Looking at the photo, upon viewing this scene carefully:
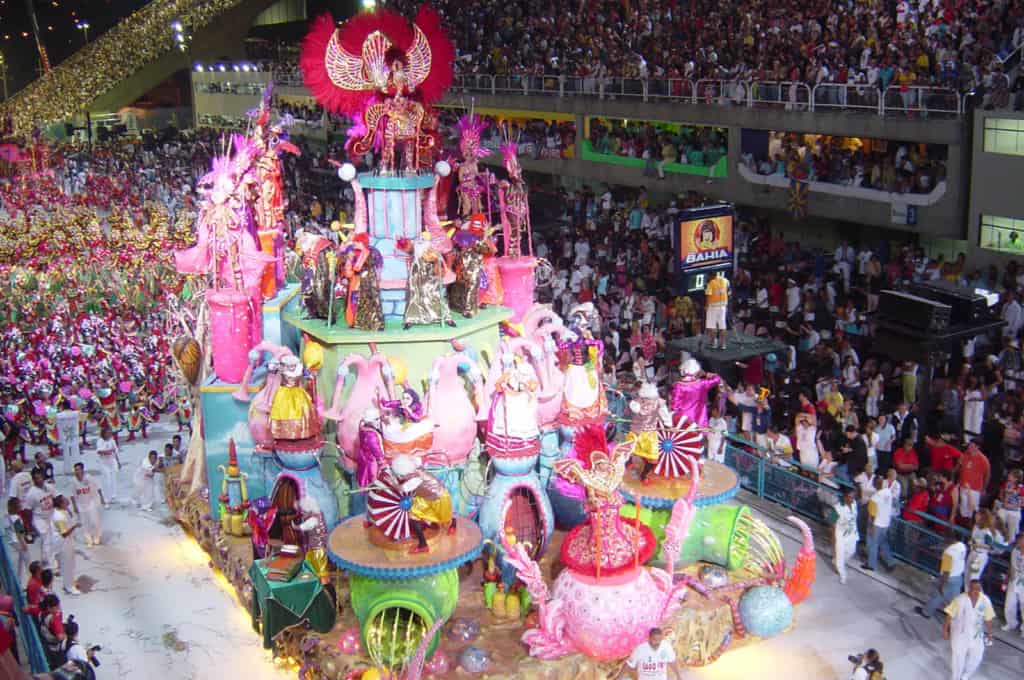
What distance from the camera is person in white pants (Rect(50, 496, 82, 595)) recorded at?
1277 cm

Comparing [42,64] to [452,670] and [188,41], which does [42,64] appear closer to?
[188,41]

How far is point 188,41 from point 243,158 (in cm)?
3477

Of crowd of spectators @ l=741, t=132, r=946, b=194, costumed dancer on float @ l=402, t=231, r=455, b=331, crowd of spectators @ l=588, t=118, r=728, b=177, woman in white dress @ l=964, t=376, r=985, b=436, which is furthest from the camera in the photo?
crowd of spectators @ l=588, t=118, r=728, b=177

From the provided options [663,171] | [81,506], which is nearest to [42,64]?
[663,171]

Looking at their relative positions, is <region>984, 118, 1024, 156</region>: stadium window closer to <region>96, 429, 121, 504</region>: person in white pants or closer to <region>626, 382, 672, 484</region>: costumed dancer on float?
<region>626, 382, 672, 484</region>: costumed dancer on float

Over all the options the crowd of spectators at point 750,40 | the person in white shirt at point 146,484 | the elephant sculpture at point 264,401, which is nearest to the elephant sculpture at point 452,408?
the elephant sculpture at point 264,401

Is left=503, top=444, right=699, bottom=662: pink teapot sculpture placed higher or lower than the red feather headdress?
lower

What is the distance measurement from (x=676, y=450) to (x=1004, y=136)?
9923mm

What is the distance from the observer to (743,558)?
11867mm

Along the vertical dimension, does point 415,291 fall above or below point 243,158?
below

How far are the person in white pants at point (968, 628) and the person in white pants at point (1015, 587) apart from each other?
2.51 ft

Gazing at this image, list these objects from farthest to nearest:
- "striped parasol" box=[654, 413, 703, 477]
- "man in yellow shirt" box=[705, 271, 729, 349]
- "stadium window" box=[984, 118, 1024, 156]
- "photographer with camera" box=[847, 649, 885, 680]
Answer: "stadium window" box=[984, 118, 1024, 156], "man in yellow shirt" box=[705, 271, 729, 349], "striped parasol" box=[654, 413, 703, 477], "photographer with camera" box=[847, 649, 885, 680]

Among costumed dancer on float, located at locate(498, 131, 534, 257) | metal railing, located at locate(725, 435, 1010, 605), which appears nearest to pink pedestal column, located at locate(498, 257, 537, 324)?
costumed dancer on float, located at locate(498, 131, 534, 257)

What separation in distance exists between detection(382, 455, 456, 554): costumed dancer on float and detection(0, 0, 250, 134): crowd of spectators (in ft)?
127
